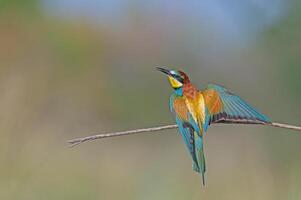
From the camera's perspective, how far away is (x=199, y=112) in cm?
121

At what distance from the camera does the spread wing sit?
1182mm

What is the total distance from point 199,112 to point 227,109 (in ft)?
0.21

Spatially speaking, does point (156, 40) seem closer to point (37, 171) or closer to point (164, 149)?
point (164, 149)

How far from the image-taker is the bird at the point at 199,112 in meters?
1.18

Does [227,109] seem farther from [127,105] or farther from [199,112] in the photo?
[127,105]

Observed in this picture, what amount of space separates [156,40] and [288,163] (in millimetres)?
4289

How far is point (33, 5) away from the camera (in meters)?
6.62

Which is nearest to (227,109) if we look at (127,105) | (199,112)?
(199,112)

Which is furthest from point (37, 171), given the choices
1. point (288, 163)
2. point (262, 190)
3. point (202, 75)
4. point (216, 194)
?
point (202, 75)

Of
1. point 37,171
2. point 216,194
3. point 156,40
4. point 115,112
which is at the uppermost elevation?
point 156,40

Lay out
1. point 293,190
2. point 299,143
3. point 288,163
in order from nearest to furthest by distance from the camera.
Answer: point 293,190 < point 288,163 < point 299,143

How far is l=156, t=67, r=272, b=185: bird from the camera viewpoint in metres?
1.18

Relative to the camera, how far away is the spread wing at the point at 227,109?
118 centimetres

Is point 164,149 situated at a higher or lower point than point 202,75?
lower
